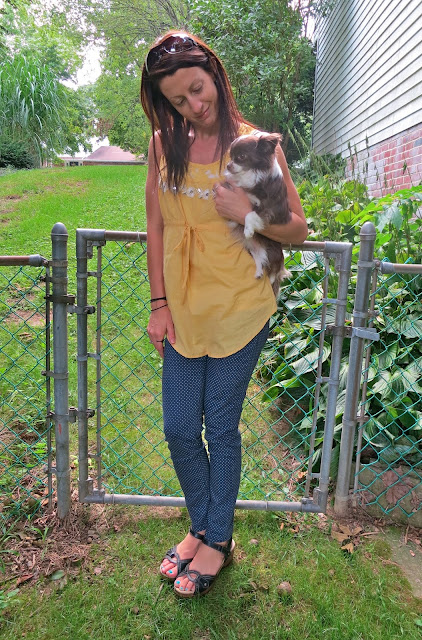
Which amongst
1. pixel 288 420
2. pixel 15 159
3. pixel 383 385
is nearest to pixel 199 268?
pixel 288 420

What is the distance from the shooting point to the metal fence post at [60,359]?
182 cm

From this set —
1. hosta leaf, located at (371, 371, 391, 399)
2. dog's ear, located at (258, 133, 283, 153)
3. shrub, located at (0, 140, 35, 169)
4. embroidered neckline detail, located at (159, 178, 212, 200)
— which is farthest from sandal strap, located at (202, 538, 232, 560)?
shrub, located at (0, 140, 35, 169)

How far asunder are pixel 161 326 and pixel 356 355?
2.74 feet

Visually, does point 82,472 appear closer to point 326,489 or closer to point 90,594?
point 90,594

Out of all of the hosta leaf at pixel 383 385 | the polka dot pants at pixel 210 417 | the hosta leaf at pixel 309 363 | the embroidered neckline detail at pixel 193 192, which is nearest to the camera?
the embroidered neckline detail at pixel 193 192

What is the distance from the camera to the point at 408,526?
83.7 inches

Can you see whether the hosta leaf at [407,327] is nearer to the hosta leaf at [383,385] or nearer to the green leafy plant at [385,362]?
the green leafy plant at [385,362]

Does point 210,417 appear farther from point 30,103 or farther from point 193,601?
point 30,103

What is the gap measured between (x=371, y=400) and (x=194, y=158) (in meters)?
1.55

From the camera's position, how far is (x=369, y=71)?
6477 millimetres

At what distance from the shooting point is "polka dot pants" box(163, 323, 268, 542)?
1542 millimetres

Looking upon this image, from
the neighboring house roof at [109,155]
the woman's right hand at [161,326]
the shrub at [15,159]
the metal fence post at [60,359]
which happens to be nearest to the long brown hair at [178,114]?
the woman's right hand at [161,326]

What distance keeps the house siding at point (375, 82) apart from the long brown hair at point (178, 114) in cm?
285

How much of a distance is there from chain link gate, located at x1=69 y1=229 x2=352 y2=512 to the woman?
35 cm
